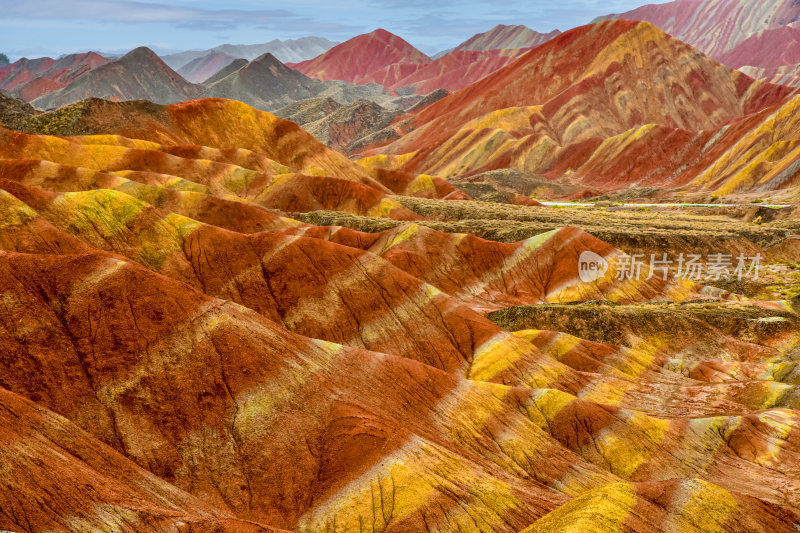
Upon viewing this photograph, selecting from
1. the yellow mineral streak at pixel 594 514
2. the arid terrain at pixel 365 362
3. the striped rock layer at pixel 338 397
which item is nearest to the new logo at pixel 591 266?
the arid terrain at pixel 365 362

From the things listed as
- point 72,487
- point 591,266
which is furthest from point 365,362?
point 591,266

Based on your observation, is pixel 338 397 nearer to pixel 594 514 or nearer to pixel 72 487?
pixel 594 514

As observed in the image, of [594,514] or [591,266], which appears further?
[591,266]

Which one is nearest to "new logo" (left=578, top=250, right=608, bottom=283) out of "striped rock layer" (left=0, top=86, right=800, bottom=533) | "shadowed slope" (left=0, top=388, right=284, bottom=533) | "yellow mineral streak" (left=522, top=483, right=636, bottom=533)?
"striped rock layer" (left=0, top=86, right=800, bottom=533)

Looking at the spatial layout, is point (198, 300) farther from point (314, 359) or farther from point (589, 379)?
point (589, 379)

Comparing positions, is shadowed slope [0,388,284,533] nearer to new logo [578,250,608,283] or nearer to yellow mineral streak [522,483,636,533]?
yellow mineral streak [522,483,636,533]

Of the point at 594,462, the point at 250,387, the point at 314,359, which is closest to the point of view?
the point at 250,387

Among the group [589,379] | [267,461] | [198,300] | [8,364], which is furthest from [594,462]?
[8,364]

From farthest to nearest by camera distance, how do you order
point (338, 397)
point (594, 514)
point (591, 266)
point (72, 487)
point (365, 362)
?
point (591, 266), point (365, 362), point (338, 397), point (594, 514), point (72, 487)
